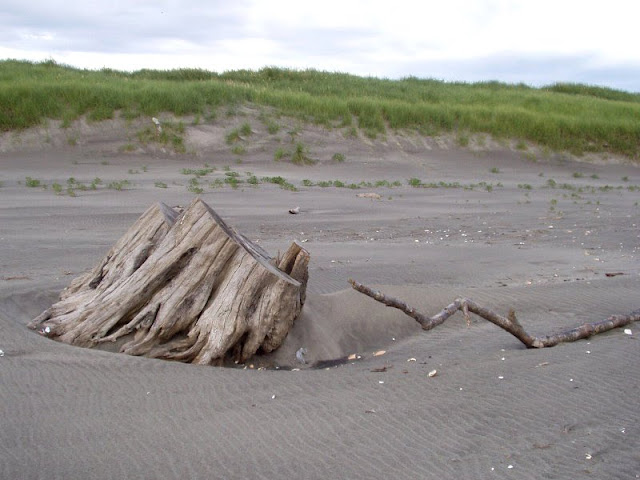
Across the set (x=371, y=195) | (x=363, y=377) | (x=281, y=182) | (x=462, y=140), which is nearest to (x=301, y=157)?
(x=281, y=182)

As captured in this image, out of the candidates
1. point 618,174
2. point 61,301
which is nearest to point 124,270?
point 61,301

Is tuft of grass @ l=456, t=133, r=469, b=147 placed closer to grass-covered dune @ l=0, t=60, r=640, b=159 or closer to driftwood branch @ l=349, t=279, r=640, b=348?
grass-covered dune @ l=0, t=60, r=640, b=159

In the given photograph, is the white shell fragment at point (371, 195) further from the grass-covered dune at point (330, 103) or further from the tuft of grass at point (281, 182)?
the grass-covered dune at point (330, 103)

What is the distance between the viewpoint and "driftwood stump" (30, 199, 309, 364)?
6117mm

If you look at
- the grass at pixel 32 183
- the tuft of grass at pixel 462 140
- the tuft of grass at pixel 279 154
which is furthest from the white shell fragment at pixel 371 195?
the tuft of grass at pixel 462 140

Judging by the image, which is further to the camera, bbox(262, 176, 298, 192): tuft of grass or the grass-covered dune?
the grass-covered dune

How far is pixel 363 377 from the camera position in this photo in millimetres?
5672

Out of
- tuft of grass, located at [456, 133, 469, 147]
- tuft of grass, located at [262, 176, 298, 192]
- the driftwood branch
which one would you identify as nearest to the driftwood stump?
the driftwood branch

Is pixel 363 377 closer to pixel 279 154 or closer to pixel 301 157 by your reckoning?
pixel 279 154

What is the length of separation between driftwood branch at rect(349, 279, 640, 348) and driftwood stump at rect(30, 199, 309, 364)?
788 mm

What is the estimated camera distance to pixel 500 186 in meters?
21.5

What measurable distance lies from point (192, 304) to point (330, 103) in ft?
72.2

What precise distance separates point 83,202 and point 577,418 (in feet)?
40.9

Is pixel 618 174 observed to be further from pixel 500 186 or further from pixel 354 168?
pixel 354 168
